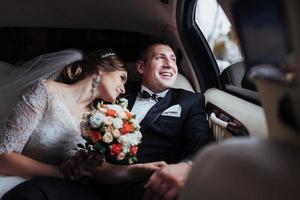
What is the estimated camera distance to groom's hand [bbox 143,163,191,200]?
1494 millimetres

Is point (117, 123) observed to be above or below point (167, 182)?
above

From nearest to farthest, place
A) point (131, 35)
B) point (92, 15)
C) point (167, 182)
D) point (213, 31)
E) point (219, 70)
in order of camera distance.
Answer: point (167, 182), point (213, 31), point (219, 70), point (92, 15), point (131, 35)

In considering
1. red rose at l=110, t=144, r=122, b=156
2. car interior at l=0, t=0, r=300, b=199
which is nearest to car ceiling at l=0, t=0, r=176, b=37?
car interior at l=0, t=0, r=300, b=199

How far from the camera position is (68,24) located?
3.04 m

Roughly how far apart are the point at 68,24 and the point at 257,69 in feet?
8.11

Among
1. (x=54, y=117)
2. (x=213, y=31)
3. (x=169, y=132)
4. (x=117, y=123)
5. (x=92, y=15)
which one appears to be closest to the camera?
(x=117, y=123)

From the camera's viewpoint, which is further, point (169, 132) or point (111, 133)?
point (169, 132)

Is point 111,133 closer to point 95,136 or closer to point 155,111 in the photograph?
point 95,136

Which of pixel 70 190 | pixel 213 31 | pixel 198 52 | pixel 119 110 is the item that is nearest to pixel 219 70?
pixel 198 52

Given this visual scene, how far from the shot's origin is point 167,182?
1.51 m

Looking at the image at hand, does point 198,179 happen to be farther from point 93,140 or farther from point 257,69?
point 93,140

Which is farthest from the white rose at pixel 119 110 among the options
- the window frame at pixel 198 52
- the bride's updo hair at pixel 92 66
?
the window frame at pixel 198 52

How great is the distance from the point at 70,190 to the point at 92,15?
172 cm

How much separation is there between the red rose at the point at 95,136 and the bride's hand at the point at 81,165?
0.13 m
